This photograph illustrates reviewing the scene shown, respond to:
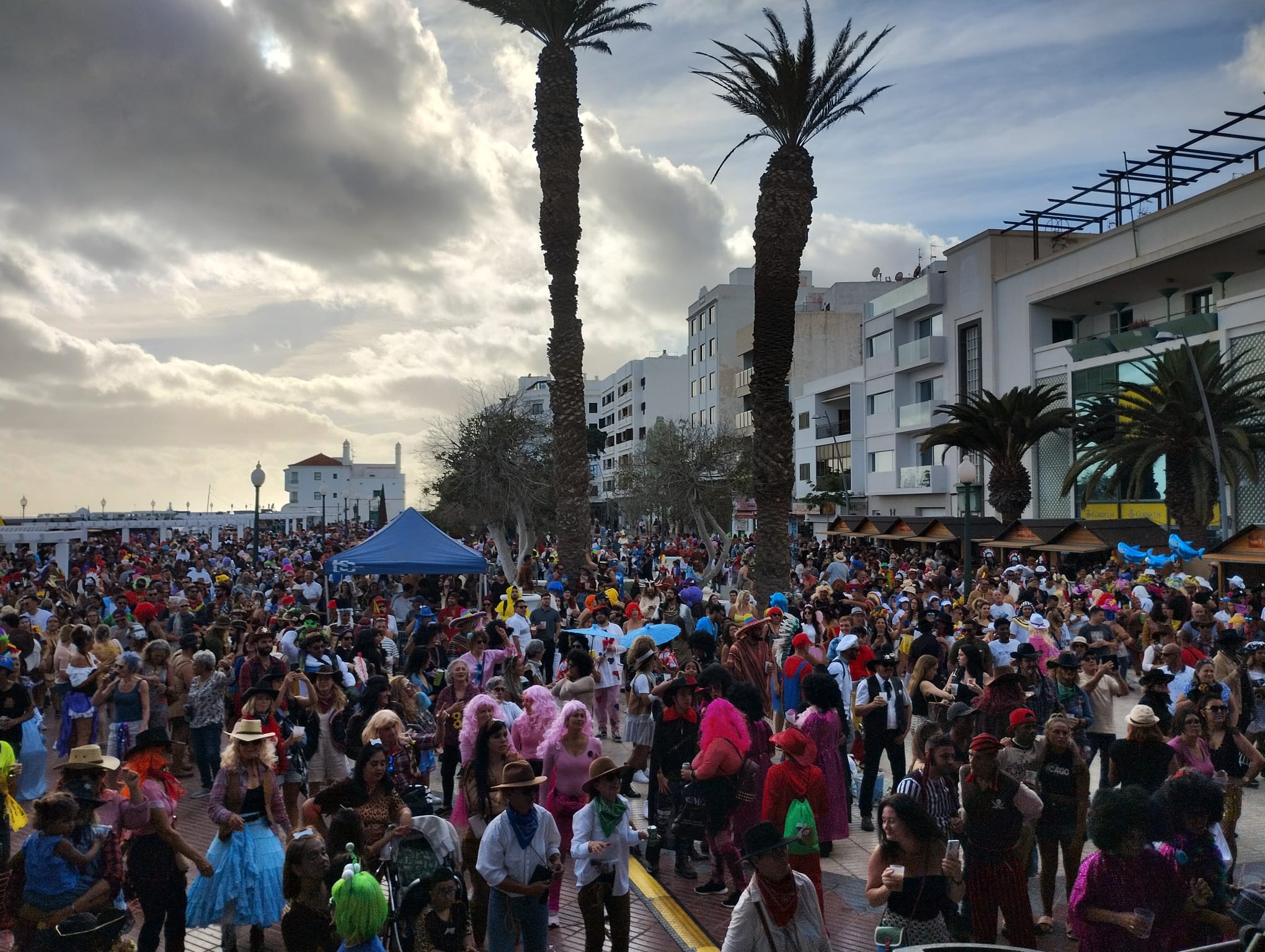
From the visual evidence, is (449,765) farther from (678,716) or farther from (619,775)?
(619,775)

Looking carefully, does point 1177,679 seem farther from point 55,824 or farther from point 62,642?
point 62,642

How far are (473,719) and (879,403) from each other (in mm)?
42861

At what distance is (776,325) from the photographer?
766 inches

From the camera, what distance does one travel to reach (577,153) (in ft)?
72.4

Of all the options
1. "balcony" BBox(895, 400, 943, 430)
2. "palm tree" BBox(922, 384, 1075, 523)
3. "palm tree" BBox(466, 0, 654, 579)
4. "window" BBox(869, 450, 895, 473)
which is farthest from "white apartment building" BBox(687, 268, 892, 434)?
"palm tree" BBox(466, 0, 654, 579)

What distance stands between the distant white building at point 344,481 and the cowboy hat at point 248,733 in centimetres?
13766

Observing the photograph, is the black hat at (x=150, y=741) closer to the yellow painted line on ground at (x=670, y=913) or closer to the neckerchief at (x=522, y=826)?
the neckerchief at (x=522, y=826)

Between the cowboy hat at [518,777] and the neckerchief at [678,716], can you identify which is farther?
the neckerchief at [678,716]

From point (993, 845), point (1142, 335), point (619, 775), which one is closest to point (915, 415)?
point (1142, 335)

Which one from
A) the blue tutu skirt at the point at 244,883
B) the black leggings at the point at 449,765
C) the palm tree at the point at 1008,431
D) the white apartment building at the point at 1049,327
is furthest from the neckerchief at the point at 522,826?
the palm tree at the point at 1008,431

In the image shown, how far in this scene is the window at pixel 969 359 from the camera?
4062 cm

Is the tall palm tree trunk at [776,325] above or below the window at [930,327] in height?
below

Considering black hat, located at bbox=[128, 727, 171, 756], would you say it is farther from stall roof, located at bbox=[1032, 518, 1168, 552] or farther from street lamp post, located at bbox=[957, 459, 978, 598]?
stall roof, located at bbox=[1032, 518, 1168, 552]

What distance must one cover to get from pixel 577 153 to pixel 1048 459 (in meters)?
23.3
